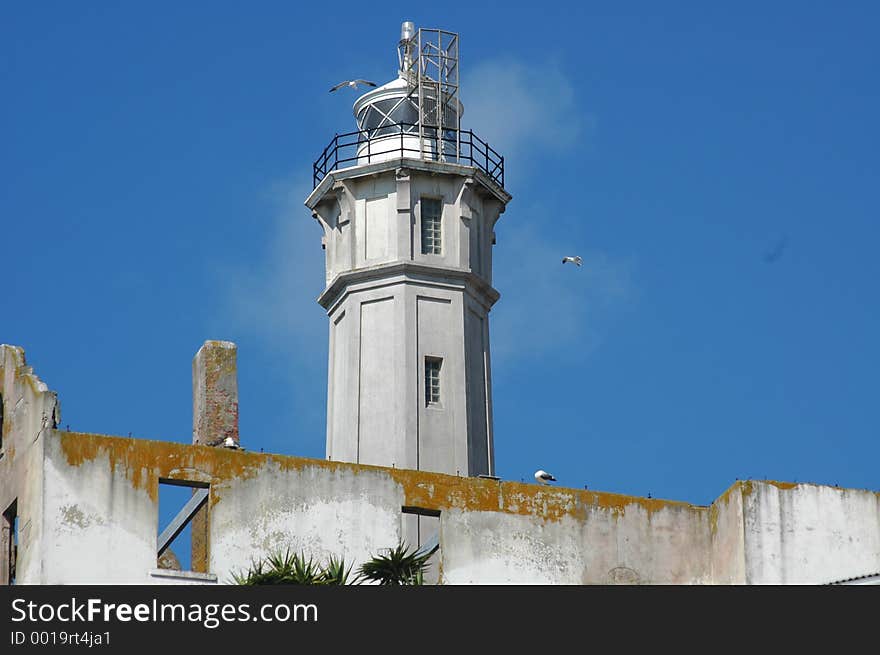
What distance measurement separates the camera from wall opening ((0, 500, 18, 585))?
5756cm

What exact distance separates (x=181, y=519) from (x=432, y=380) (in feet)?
40.1

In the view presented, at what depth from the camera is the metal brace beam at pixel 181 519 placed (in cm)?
5728

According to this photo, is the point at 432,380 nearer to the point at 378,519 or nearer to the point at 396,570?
the point at 378,519

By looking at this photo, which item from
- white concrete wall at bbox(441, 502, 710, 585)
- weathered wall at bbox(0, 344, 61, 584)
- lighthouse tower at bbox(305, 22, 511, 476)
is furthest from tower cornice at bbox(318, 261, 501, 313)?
weathered wall at bbox(0, 344, 61, 584)

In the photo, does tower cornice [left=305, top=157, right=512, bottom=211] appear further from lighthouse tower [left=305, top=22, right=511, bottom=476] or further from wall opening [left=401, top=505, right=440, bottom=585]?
wall opening [left=401, top=505, right=440, bottom=585]

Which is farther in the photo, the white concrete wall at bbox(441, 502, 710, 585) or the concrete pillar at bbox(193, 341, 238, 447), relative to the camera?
the concrete pillar at bbox(193, 341, 238, 447)

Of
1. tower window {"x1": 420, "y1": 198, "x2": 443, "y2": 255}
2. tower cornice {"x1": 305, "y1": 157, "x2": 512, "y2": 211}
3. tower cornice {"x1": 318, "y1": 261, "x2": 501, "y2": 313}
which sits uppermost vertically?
tower cornice {"x1": 305, "y1": 157, "x2": 512, "y2": 211}

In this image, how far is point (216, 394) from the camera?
61.8 m

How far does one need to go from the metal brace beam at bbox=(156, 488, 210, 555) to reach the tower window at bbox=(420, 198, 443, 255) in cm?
1336

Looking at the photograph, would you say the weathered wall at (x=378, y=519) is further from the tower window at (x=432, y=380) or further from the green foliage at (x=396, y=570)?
the tower window at (x=432, y=380)

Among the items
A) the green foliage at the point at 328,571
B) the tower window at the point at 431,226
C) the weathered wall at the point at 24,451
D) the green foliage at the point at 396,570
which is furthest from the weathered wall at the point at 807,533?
the weathered wall at the point at 24,451

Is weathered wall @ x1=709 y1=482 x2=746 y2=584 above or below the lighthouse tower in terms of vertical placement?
below

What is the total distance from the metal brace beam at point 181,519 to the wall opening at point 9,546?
279 centimetres
